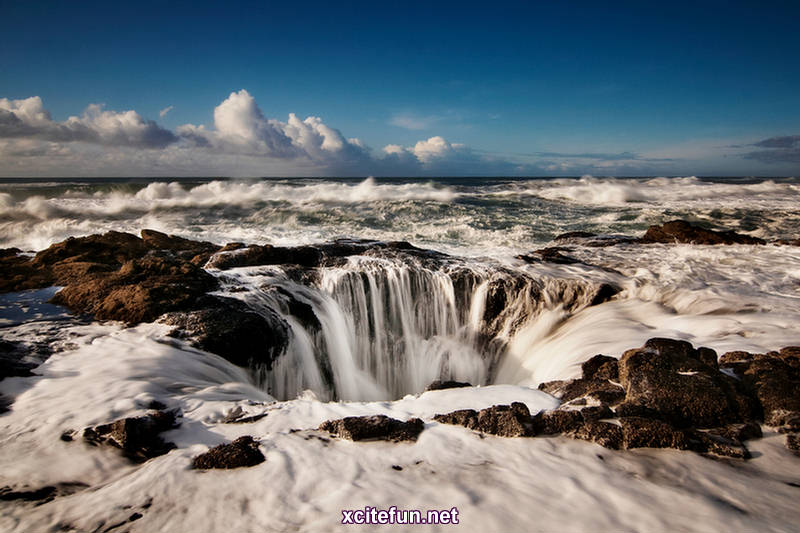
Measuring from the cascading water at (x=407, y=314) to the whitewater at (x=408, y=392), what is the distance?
1.1 inches

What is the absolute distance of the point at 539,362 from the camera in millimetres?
6082

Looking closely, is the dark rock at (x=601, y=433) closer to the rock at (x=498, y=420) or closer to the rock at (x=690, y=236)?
the rock at (x=498, y=420)

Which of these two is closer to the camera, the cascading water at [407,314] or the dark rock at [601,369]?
the dark rock at [601,369]

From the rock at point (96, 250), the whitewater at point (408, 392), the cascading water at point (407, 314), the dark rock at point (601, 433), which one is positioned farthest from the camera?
the rock at point (96, 250)

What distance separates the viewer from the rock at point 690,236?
10.4 m

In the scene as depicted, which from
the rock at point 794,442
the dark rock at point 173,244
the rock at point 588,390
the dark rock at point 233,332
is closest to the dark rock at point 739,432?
the rock at point 794,442

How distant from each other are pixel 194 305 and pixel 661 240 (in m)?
11.7

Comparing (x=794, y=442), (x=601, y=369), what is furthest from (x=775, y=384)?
(x=601, y=369)

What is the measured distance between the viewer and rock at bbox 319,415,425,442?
297 cm

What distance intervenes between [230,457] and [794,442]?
394 centimetres

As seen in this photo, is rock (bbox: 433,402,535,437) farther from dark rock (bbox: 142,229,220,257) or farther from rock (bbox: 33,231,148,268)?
dark rock (bbox: 142,229,220,257)

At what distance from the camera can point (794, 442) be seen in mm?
2688

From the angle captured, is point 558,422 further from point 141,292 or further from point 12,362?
point 141,292

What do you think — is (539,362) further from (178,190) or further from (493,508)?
(178,190)
